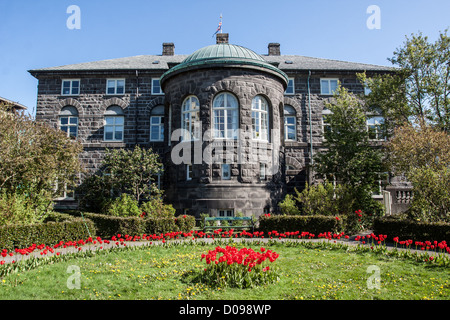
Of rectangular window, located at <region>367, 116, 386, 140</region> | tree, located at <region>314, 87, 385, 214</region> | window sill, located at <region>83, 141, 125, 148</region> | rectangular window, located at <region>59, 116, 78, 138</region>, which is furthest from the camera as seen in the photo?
rectangular window, located at <region>59, 116, 78, 138</region>

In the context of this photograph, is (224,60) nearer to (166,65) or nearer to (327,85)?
(166,65)

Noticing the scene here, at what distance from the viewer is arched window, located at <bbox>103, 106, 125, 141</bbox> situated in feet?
78.7

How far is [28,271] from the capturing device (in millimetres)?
7668

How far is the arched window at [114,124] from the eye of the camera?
24000 mm

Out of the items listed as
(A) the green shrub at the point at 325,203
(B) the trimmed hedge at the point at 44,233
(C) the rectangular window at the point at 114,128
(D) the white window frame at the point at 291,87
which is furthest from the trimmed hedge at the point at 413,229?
(C) the rectangular window at the point at 114,128

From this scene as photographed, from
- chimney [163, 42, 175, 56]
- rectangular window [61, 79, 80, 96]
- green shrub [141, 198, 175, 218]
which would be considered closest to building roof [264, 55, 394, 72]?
chimney [163, 42, 175, 56]

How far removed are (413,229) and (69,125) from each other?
22173 millimetres

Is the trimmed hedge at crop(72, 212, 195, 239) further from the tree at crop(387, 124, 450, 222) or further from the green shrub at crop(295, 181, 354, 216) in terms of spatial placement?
the tree at crop(387, 124, 450, 222)

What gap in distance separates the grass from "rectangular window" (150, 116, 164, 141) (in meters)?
14.8

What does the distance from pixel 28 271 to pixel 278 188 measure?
13.1 metres

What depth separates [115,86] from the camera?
2458 cm

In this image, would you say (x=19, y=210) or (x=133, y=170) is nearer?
(x=19, y=210)

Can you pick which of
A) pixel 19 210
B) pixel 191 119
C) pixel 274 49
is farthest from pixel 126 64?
pixel 19 210
